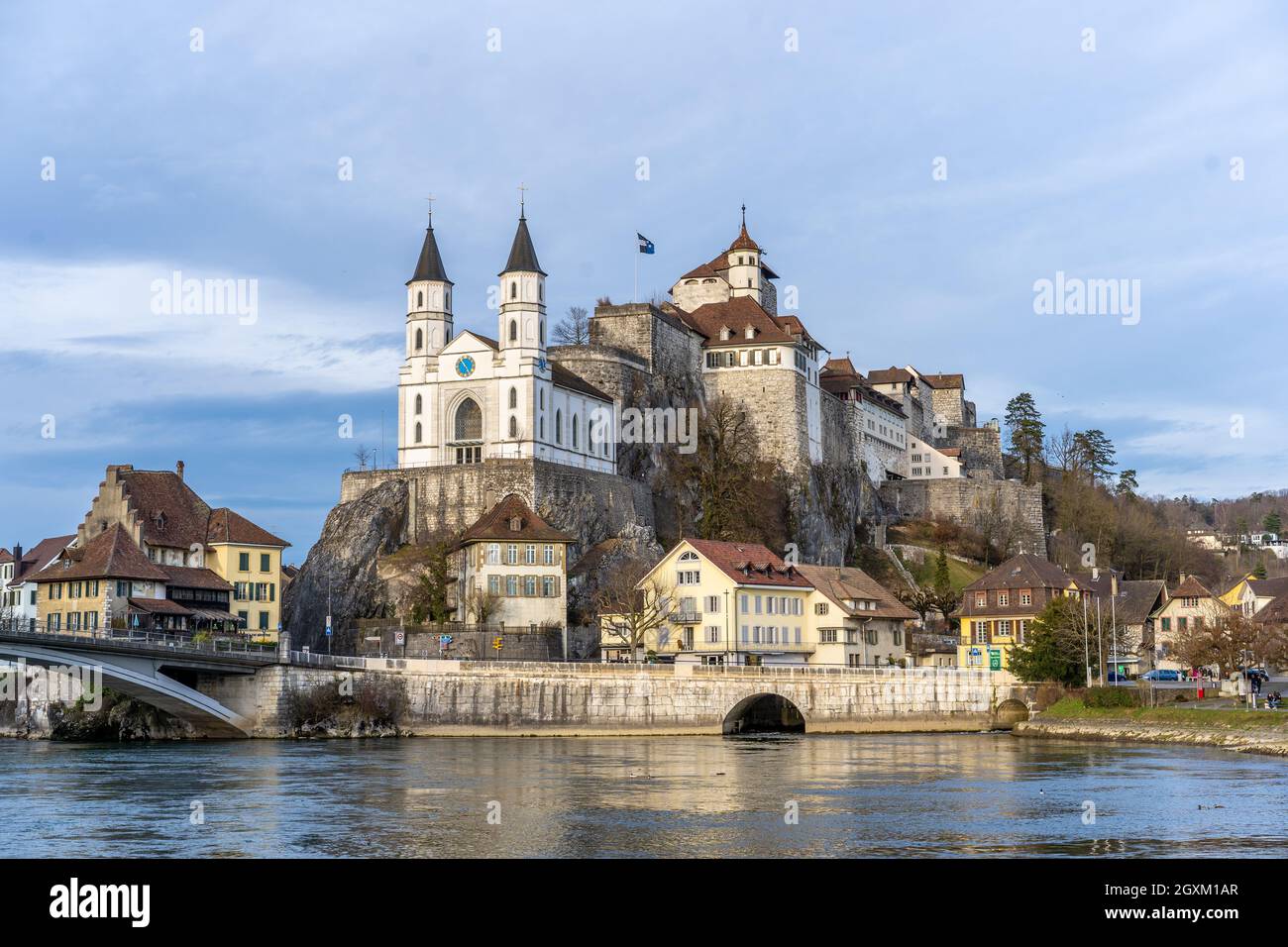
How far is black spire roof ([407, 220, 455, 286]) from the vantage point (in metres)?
104

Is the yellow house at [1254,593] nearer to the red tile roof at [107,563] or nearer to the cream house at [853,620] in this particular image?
the cream house at [853,620]

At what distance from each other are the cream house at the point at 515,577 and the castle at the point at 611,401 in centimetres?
753

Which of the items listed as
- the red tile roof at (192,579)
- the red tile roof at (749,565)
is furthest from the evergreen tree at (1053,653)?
the red tile roof at (192,579)

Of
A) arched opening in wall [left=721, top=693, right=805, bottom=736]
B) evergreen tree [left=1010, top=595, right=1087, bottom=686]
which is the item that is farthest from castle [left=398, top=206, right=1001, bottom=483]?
evergreen tree [left=1010, top=595, right=1087, bottom=686]

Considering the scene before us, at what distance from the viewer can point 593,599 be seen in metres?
87.4

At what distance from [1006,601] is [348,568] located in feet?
119

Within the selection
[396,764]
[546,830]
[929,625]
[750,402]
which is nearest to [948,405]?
[750,402]

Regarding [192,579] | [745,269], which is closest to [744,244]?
[745,269]

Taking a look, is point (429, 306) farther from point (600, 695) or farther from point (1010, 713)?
point (1010, 713)

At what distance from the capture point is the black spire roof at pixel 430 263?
104 m

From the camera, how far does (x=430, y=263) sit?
342 ft

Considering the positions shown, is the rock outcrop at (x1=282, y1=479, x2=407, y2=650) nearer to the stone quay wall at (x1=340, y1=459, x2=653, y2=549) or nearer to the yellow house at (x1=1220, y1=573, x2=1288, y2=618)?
the stone quay wall at (x1=340, y1=459, x2=653, y2=549)
